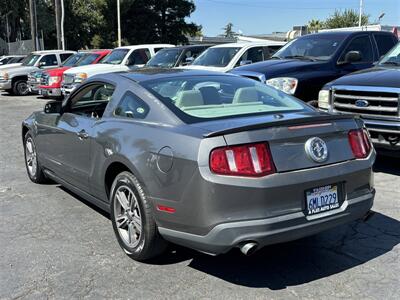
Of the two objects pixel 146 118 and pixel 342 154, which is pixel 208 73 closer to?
pixel 146 118

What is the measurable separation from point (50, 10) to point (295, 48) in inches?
1604

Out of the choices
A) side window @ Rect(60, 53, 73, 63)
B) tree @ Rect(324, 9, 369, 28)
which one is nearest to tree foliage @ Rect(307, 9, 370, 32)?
tree @ Rect(324, 9, 369, 28)

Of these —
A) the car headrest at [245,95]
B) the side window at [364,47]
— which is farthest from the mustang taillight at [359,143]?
the side window at [364,47]

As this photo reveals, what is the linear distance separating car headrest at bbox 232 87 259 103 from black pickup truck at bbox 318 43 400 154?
2387mm

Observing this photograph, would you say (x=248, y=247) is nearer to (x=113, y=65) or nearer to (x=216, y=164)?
(x=216, y=164)

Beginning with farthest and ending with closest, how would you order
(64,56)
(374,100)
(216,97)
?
(64,56), (374,100), (216,97)

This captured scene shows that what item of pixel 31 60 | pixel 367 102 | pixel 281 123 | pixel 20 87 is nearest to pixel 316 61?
pixel 367 102

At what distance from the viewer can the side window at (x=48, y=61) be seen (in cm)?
2114

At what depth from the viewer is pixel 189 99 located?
14.1ft

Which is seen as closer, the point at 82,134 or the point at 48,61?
the point at 82,134

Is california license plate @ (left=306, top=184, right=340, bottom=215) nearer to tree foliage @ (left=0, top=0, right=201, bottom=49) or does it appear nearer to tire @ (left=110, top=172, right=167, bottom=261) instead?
tire @ (left=110, top=172, right=167, bottom=261)

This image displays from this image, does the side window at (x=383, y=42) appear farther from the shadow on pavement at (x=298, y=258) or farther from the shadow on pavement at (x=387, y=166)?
the shadow on pavement at (x=298, y=258)

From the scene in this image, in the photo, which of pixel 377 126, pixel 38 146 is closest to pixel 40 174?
pixel 38 146

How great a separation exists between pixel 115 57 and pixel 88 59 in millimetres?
1936
